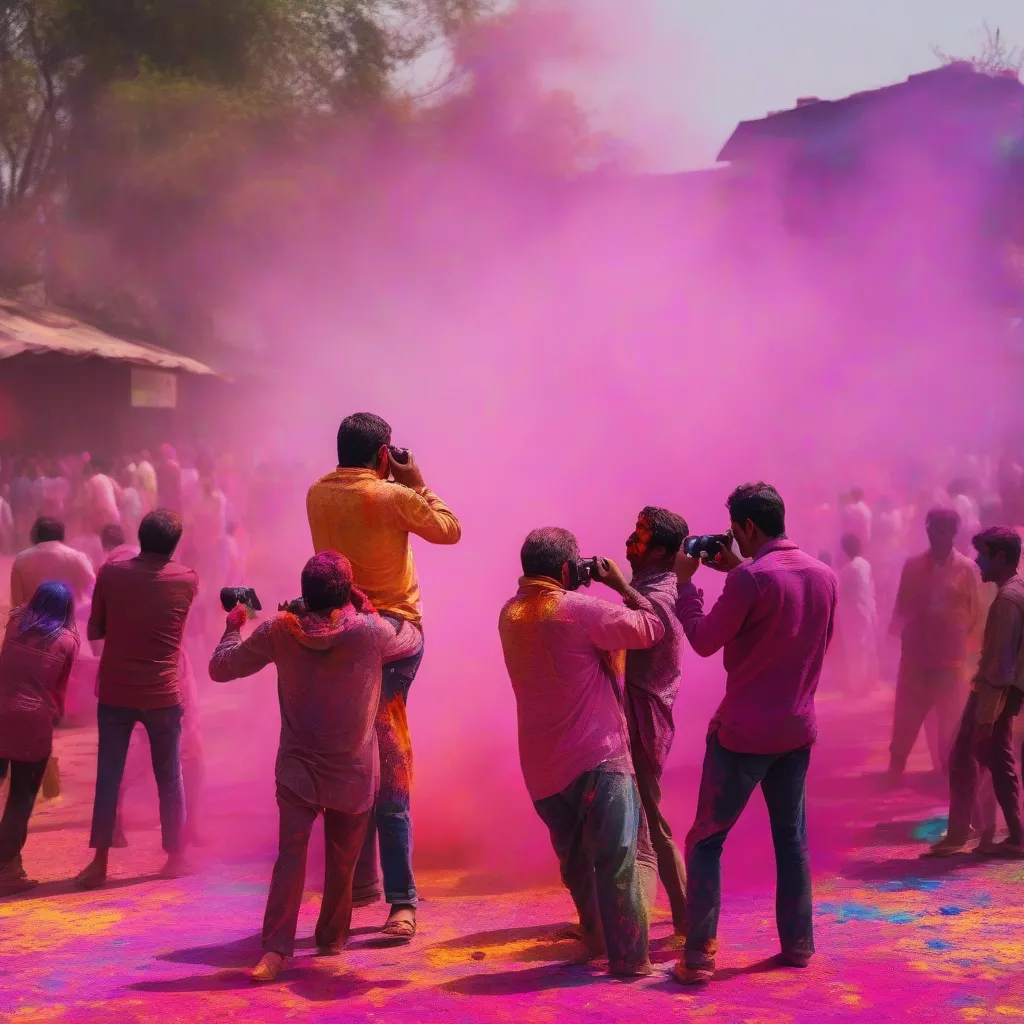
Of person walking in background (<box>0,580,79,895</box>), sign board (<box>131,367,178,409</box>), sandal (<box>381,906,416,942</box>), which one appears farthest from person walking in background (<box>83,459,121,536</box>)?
sandal (<box>381,906,416,942</box>)

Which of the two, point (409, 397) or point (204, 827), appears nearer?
point (204, 827)

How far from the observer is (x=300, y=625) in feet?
13.5

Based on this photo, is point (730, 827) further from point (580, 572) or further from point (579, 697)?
point (580, 572)

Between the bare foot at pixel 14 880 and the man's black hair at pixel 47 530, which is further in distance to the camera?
the man's black hair at pixel 47 530

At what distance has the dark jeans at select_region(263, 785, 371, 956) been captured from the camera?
4133mm

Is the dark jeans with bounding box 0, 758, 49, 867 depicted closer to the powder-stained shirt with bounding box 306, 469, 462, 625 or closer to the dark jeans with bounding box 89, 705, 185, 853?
the dark jeans with bounding box 89, 705, 185, 853

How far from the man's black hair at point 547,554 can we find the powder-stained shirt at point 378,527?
1.77 ft

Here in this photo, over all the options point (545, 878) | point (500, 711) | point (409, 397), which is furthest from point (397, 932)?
point (409, 397)

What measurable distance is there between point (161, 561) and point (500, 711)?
321cm

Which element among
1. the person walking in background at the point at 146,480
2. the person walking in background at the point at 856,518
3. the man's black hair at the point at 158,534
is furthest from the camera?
the person walking in background at the point at 146,480

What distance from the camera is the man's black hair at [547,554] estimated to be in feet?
13.5

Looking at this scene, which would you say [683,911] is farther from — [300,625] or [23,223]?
[23,223]

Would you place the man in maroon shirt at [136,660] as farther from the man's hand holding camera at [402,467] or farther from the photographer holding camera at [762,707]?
the photographer holding camera at [762,707]

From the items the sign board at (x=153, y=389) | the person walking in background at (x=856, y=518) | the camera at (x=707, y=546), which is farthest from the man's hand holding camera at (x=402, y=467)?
the sign board at (x=153, y=389)
